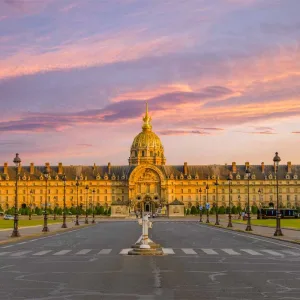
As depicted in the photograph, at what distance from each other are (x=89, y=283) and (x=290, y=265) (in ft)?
27.6

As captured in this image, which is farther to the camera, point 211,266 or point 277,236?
point 277,236

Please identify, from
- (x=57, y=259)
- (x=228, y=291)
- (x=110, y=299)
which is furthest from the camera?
(x=57, y=259)

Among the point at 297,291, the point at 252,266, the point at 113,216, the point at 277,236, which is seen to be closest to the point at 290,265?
the point at 252,266

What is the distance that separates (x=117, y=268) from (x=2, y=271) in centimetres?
354

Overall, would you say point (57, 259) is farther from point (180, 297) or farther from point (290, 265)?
point (180, 297)

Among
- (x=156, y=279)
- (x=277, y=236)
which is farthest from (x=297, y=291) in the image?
(x=277, y=236)

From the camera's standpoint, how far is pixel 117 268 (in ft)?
70.9

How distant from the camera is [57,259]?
2558cm

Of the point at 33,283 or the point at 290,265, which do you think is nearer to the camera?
the point at 33,283

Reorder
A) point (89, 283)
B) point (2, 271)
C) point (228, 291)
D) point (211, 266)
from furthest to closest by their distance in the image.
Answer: point (211, 266) < point (2, 271) < point (89, 283) < point (228, 291)

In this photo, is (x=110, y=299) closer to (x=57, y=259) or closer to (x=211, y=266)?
(x=211, y=266)

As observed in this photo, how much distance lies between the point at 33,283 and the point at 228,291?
5074 mm

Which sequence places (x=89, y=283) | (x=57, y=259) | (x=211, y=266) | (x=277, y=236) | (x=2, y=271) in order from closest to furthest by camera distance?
(x=89, y=283) < (x=2, y=271) < (x=211, y=266) < (x=57, y=259) < (x=277, y=236)

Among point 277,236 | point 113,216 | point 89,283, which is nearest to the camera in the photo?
point 89,283
